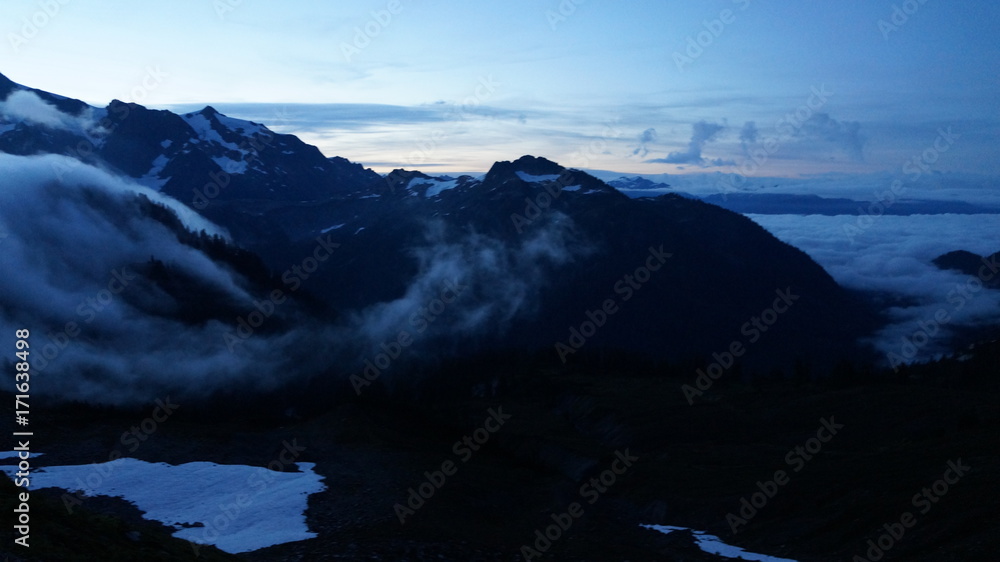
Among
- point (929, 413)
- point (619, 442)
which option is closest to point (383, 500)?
point (619, 442)

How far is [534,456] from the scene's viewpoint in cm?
11969
